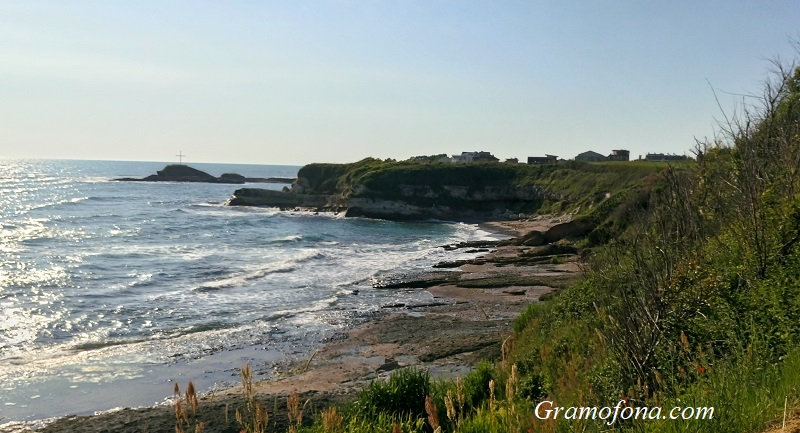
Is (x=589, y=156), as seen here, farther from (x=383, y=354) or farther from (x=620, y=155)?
(x=383, y=354)

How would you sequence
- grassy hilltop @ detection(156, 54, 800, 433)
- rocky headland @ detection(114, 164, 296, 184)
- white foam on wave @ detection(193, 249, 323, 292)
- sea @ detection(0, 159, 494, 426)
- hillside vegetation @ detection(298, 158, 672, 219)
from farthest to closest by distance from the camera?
rocky headland @ detection(114, 164, 296, 184), hillside vegetation @ detection(298, 158, 672, 219), white foam on wave @ detection(193, 249, 323, 292), sea @ detection(0, 159, 494, 426), grassy hilltop @ detection(156, 54, 800, 433)

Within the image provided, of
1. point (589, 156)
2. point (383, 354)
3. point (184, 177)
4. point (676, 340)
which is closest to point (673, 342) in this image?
point (676, 340)

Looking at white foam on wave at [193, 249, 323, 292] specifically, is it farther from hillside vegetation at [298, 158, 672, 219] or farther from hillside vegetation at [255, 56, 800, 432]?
hillside vegetation at [298, 158, 672, 219]

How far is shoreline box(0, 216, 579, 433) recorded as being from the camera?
1259cm

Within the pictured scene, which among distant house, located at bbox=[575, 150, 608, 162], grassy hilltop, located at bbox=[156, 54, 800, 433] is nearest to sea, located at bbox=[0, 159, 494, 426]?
grassy hilltop, located at bbox=[156, 54, 800, 433]

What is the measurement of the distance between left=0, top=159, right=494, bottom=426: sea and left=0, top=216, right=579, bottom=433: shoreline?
0.91 metres

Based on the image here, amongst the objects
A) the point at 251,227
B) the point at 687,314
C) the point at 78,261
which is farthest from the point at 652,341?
the point at 251,227

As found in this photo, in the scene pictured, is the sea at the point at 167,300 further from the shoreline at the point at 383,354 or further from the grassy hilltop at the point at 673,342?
the grassy hilltop at the point at 673,342

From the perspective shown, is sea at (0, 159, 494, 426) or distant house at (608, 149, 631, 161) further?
distant house at (608, 149, 631, 161)

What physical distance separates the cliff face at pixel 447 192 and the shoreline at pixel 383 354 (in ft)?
162

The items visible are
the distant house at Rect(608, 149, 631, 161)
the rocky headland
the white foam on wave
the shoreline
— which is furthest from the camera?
the rocky headland

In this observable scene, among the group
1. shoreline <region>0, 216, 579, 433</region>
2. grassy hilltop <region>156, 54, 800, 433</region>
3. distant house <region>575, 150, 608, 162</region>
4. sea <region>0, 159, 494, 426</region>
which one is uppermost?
distant house <region>575, 150, 608, 162</region>

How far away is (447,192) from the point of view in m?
86.0

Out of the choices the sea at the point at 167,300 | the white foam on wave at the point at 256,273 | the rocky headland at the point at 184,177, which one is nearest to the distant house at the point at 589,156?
the sea at the point at 167,300
